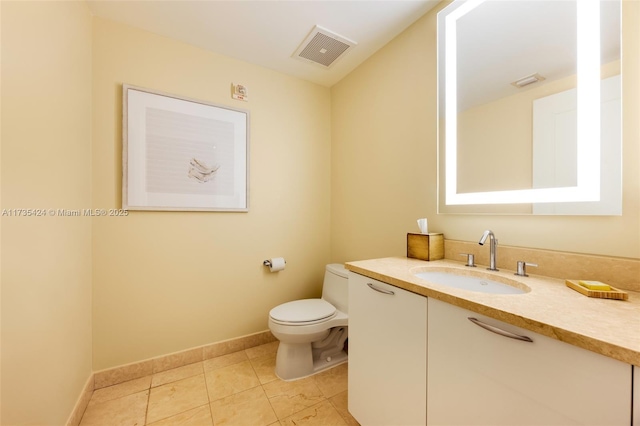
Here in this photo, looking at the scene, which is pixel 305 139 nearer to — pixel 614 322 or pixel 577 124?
pixel 577 124

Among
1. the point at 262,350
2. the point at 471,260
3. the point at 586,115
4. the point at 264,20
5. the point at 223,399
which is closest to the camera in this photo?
the point at 586,115

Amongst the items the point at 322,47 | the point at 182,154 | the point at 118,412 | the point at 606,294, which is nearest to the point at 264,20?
the point at 322,47

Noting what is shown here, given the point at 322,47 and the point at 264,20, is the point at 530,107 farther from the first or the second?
the point at 264,20

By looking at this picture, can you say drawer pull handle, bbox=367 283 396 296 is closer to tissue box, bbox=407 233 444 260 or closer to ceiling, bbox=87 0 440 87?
tissue box, bbox=407 233 444 260

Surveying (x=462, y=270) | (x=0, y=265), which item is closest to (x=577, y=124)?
(x=462, y=270)

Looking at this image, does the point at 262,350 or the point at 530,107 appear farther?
the point at 262,350

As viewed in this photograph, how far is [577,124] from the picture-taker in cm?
96

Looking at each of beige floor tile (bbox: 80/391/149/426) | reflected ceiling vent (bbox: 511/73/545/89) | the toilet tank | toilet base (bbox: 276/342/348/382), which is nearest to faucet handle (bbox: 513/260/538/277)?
reflected ceiling vent (bbox: 511/73/545/89)

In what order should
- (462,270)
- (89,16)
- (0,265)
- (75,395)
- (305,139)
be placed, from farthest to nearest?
(305,139), (89,16), (75,395), (462,270), (0,265)

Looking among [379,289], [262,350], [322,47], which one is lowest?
[262,350]

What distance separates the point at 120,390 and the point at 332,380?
1.33 meters

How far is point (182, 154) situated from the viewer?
5.71 ft

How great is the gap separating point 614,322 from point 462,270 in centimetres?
58

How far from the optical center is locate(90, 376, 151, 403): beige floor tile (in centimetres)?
146
